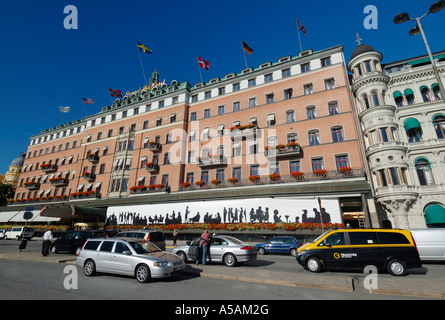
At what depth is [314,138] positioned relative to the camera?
2550cm

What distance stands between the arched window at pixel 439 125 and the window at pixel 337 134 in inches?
384

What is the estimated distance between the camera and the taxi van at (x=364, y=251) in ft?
29.4

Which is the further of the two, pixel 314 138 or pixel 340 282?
pixel 314 138

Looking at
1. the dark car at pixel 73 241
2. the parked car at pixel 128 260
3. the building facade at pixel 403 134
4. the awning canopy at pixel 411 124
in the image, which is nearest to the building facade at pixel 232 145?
the building facade at pixel 403 134

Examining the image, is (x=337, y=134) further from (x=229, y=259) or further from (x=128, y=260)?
(x=128, y=260)

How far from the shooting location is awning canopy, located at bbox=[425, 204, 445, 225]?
20250 millimetres

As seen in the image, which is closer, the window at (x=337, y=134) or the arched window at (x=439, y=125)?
the arched window at (x=439, y=125)

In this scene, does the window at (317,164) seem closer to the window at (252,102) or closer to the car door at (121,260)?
the window at (252,102)

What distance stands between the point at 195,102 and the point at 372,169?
26011 mm

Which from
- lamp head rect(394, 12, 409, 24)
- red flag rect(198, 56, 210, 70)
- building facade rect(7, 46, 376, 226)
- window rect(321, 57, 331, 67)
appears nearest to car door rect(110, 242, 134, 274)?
lamp head rect(394, 12, 409, 24)

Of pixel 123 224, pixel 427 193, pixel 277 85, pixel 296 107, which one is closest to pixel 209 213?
pixel 123 224

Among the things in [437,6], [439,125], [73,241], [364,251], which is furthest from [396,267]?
[439,125]

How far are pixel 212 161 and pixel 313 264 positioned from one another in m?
20.3
